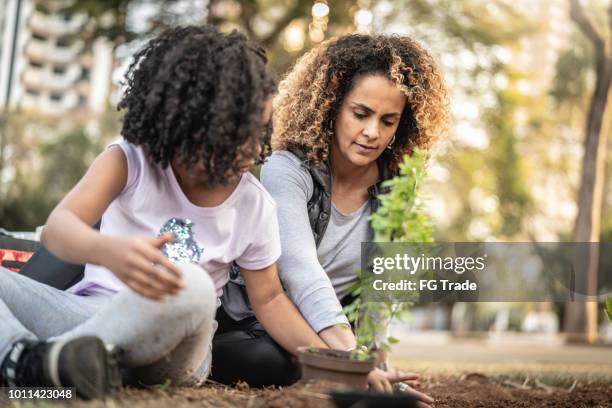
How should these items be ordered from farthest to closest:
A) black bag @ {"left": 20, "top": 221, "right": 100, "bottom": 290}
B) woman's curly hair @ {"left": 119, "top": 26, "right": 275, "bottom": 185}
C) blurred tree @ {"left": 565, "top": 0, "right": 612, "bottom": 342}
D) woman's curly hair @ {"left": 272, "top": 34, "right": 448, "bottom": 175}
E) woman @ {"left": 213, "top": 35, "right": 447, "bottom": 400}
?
1. blurred tree @ {"left": 565, "top": 0, "right": 612, "bottom": 342}
2. woman's curly hair @ {"left": 272, "top": 34, "right": 448, "bottom": 175}
3. woman @ {"left": 213, "top": 35, "right": 447, "bottom": 400}
4. black bag @ {"left": 20, "top": 221, "right": 100, "bottom": 290}
5. woman's curly hair @ {"left": 119, "top": 26, "right": 275, "bottom": 185}

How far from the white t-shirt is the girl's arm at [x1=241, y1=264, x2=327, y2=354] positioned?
6 cm

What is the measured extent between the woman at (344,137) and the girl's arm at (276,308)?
262mm

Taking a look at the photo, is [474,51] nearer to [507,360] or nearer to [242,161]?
[507,360]

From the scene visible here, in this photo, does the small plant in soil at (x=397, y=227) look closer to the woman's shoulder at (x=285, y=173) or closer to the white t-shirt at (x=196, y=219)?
the white t-shirt at (x=196, y=219)

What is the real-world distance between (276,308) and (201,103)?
35.1 inches

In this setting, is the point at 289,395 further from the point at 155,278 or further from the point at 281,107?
the point at 281,107

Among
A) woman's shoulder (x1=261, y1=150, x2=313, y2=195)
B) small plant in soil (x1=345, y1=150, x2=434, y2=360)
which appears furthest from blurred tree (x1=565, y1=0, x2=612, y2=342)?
small plant in soil (x1=345, y1=150, x2=434, y2=360)

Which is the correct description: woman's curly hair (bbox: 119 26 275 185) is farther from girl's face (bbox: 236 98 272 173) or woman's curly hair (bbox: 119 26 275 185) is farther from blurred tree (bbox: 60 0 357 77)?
blurred tree (bbox: 60 0 357 77)

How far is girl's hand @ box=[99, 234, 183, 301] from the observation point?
6.66ft

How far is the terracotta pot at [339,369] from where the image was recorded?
2289 millimetres

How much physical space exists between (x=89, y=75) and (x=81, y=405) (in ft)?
237

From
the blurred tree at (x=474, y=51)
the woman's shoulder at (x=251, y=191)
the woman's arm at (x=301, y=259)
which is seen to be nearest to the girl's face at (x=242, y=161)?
the woman's shoulder at (x=251, y=191)

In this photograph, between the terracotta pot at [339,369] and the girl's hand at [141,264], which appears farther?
the terracotta pot at [339,369]

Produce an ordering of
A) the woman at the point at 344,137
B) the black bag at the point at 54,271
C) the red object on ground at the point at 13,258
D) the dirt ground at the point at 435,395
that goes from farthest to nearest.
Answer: the red object on ground at the point at 13,258, the woman at the point at 344,137, the black bag at the point at 54,271, the dirt ground at the point at 435,395
